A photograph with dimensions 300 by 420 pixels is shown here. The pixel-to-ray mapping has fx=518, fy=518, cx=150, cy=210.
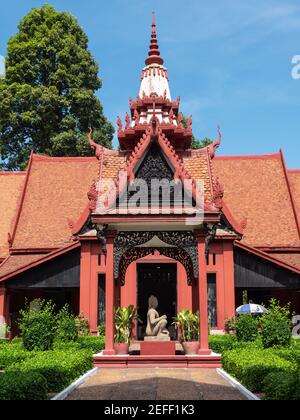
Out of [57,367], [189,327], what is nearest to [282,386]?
[57,367]

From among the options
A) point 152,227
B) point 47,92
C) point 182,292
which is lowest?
point 182,292

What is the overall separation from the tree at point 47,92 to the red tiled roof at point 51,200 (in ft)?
27.0

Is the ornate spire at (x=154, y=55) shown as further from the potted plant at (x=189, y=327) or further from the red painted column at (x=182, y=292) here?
the potted plant at (x=189, y=327)

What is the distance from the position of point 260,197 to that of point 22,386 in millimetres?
20774

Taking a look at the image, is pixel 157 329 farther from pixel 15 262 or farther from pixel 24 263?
pixel 15 262

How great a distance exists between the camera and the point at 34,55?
38.1 meters

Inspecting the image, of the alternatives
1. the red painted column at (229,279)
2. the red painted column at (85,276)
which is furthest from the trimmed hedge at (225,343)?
the red painted column at (85,276)

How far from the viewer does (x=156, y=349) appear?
13.4 m

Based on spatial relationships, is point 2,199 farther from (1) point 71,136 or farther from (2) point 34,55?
(2) point 34,55

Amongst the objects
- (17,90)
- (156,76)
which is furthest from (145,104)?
(17,90)

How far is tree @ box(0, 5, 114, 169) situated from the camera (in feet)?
122

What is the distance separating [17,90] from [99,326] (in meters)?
23.1

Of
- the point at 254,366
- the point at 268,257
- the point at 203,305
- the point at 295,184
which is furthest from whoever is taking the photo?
the point at 295,184

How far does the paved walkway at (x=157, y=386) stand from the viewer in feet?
27.3
